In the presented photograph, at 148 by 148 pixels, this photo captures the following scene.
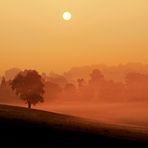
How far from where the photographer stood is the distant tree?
125688 mm

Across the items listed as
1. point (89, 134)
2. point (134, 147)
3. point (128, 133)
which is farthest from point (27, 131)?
point (128, 133)

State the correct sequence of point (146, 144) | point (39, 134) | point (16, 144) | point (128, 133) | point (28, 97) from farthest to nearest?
point (28, 97) < point (128, 133) < point (146, 144) < point (39, 134) < point (16, 144)

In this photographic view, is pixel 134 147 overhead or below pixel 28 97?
below

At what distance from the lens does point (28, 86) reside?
415 ft

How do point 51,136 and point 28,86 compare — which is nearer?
point 51,136

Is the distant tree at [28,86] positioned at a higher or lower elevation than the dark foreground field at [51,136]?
higher

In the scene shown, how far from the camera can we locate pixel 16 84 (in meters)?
127

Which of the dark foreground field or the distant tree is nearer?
A: the dark foreground field

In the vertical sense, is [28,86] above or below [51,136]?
above

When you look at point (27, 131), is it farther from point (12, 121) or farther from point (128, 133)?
Answer: point (128, 133)

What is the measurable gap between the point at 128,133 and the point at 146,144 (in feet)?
25.2

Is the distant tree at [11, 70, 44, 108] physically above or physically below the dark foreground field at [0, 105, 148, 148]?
above

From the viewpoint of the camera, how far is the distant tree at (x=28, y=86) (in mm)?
125688

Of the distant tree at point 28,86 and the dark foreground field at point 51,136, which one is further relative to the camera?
the distant tree at point 28,86
